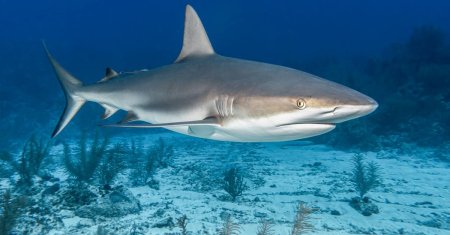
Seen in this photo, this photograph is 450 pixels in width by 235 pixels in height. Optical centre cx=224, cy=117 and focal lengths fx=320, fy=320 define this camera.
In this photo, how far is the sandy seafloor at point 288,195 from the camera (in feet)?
19.8

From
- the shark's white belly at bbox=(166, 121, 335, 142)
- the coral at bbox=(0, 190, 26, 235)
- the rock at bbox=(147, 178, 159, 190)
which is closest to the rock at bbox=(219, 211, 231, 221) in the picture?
the rock at bbox=(147, 178, 159, 190)

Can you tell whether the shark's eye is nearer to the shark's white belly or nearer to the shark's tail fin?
the shark's white belly

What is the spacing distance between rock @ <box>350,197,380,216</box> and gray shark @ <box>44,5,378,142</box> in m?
4.60

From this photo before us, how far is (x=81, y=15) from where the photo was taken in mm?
150625

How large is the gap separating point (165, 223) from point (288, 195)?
3.33 metres

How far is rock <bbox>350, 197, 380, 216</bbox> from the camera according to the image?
6.78m

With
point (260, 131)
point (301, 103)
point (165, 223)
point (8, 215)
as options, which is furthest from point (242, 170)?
point (301, 103)

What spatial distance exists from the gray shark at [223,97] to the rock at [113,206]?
1.89 meters

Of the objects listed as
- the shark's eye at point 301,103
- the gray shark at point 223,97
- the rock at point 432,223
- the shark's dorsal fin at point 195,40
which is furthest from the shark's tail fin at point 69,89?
the rock at point 432,223

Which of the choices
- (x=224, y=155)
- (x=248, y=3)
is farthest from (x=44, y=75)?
(x=248, y=3)

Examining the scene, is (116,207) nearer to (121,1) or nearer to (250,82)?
(250,82)

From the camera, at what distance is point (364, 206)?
272 inches

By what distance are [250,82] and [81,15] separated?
16904cm

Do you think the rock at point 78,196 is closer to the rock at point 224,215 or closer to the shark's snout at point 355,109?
the rock at point 224,215
